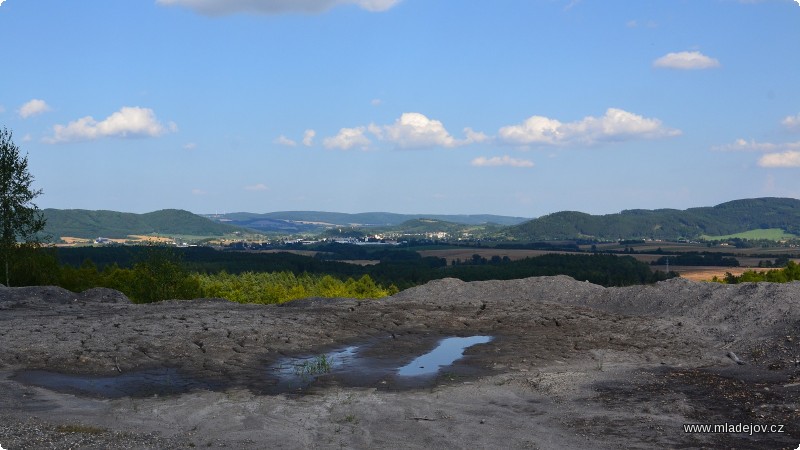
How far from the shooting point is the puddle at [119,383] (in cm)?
1817

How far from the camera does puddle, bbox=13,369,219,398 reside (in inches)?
715

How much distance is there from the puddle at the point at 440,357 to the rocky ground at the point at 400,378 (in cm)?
48

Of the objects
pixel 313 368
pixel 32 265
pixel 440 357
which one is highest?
pixel 32 265

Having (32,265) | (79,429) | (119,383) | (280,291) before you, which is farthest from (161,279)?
(79,429)

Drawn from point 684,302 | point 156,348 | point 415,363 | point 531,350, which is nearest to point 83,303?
point 156,348

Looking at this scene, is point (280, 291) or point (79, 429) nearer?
point (79, 429)

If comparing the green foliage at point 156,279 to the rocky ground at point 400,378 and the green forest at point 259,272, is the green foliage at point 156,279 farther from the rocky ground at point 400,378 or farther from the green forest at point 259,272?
the rocky ground at point 400,378

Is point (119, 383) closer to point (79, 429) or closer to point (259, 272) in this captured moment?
point (79, 429)

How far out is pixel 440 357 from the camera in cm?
2391

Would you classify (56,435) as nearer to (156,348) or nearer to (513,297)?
(156,348)

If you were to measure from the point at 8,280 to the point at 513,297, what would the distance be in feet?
107

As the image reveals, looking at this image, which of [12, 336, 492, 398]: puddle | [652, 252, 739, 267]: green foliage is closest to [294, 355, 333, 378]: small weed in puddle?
[12, 336, 492, 398]: puddle

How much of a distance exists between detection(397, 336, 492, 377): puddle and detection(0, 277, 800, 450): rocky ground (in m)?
0.48

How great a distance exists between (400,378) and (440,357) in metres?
3.95
